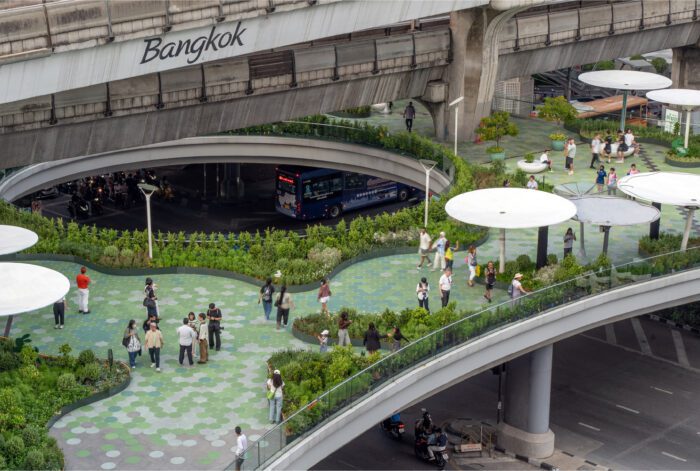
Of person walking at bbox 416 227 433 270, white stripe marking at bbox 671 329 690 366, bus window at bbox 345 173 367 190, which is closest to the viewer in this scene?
person walking at bbox 416 227 433 270

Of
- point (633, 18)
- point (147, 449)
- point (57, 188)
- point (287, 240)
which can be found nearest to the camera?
point (147, 449)

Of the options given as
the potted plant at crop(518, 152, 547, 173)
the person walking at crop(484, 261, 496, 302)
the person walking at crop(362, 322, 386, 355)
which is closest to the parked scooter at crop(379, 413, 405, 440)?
the person walking at crop(484, 261, 496, 302)

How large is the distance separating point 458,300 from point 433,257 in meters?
4.08

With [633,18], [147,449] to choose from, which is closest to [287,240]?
[147,449]

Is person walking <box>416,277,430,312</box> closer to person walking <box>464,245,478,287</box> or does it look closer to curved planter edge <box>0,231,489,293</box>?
person walking <box>464,245,478,287</box>

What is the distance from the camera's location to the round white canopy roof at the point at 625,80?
189 ft

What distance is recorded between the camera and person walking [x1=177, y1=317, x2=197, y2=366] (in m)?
36.2

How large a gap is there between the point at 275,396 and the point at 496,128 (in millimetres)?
28071

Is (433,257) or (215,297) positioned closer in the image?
(215,297)

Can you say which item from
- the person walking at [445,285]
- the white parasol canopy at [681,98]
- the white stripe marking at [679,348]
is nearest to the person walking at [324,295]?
the person walking at [445,285]

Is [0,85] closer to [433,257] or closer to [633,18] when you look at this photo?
[433,257]

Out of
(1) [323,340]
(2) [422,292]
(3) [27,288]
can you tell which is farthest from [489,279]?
(3) [27,288]

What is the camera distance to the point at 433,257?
1777 inches

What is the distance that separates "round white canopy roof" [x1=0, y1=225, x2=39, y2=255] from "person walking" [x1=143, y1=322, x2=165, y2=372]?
19.8 ft
